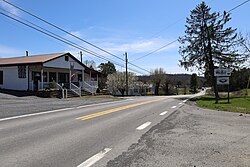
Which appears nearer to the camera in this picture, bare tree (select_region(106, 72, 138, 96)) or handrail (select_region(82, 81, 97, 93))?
handrail (select_region(82, 81, 97, 93))

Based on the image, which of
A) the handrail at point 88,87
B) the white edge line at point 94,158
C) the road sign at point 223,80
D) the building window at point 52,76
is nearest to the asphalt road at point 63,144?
the white edge line at point 94,158

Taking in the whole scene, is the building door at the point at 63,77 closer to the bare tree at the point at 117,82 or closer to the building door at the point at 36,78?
the building door at the point at 36,78

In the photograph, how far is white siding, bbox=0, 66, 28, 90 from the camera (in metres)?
32.9

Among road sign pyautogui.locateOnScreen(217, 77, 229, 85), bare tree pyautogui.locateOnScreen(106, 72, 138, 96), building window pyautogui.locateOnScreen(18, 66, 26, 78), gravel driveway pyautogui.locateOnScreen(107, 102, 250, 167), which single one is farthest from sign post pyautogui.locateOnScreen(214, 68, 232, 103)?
bare tree pyautogui.locateOnScreen(106, 72, 138, 96)

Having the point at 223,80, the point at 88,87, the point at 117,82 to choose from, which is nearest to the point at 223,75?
the point at 223,80

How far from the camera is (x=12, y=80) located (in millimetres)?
33812

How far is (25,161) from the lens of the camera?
19.3 feet

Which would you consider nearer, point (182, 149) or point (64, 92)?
point (182, 149)

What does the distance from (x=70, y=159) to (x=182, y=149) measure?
2778 mm

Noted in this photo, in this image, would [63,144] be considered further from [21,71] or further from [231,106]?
[21,71]

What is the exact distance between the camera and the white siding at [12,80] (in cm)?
3294

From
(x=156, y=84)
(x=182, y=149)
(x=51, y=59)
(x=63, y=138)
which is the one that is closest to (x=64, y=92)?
(x=51, y=59)

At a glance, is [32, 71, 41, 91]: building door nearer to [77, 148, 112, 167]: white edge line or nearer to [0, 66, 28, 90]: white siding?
[0, 66, 28, 90]: white siding

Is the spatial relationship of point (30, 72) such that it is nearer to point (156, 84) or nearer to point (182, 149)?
point (182, 149)
